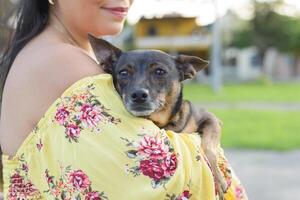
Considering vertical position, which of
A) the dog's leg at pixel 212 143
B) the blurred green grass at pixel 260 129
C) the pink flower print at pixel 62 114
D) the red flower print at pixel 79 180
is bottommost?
the blurred green grass at pixel 260 129

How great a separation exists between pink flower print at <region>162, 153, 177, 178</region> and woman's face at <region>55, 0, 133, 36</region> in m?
0.67

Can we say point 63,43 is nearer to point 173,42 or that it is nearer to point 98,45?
point 98,45

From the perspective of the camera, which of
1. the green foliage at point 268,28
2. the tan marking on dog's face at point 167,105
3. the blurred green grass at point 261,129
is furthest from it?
the green foliage at point 268,28

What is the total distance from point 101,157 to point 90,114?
16 cm

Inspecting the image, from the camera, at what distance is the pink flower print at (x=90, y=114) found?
6.52ft

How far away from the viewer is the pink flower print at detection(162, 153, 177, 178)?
195cm

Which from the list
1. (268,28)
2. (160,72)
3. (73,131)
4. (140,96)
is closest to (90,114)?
(73,131)

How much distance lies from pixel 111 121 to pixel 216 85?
99.6 feet

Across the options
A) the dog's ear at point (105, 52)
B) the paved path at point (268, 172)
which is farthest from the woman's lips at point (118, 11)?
the paved path at point (268, 172)

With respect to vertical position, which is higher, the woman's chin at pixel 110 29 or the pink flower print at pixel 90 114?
the woman's chin at pixel 110 29

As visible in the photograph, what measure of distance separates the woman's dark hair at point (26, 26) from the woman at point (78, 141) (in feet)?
0.07

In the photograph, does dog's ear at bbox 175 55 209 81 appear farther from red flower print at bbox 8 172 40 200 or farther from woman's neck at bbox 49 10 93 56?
red flower print at bbox 8 172 40 200

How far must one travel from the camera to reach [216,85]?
3216cm

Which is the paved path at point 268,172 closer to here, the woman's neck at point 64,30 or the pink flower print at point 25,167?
the woman's neck at point 64,30
